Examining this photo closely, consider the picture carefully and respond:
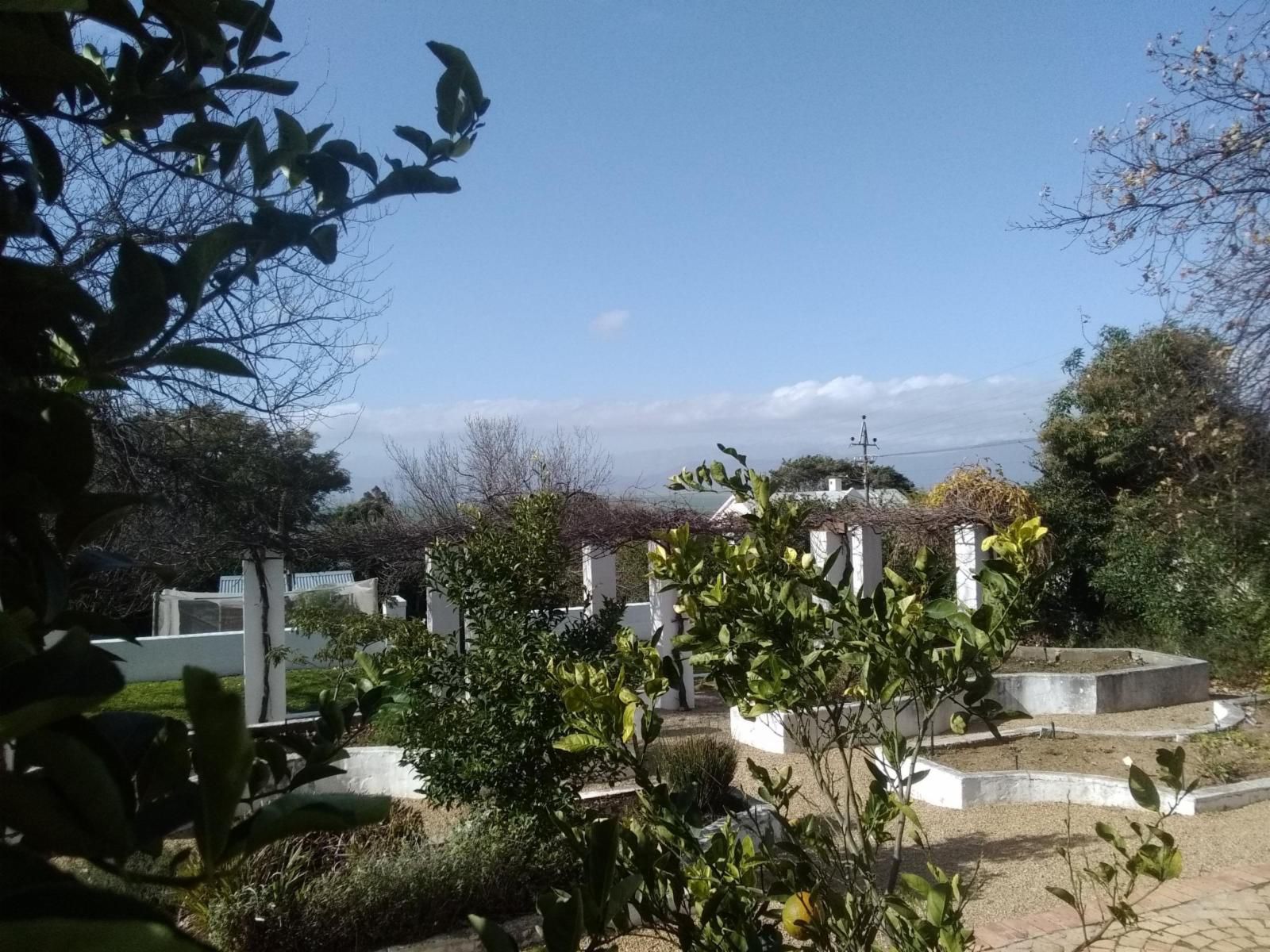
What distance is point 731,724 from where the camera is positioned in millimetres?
11078

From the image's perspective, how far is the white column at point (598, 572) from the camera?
12.4m

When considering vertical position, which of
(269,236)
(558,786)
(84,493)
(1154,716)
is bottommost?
(1154,716)

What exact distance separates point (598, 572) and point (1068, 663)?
6.62 meters

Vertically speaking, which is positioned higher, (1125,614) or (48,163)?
(48,163)

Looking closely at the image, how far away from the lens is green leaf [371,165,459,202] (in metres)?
1.44

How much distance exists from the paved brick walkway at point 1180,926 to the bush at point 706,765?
6.74ft

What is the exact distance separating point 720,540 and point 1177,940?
4113 millimetres

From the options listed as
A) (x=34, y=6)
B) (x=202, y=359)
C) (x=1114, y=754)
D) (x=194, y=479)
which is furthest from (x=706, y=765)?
(x=34, y=6)

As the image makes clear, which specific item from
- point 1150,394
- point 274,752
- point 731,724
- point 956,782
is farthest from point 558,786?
point 1150,394

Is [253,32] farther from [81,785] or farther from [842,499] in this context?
[842,499]

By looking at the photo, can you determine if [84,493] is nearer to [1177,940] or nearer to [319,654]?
[1177,940]

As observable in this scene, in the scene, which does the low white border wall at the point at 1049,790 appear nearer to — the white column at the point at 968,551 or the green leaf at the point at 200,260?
the white column at the point at 968,551

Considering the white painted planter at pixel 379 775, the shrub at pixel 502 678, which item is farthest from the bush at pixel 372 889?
the white painted planter at pixel 379 775

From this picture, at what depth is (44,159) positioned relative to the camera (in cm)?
125
